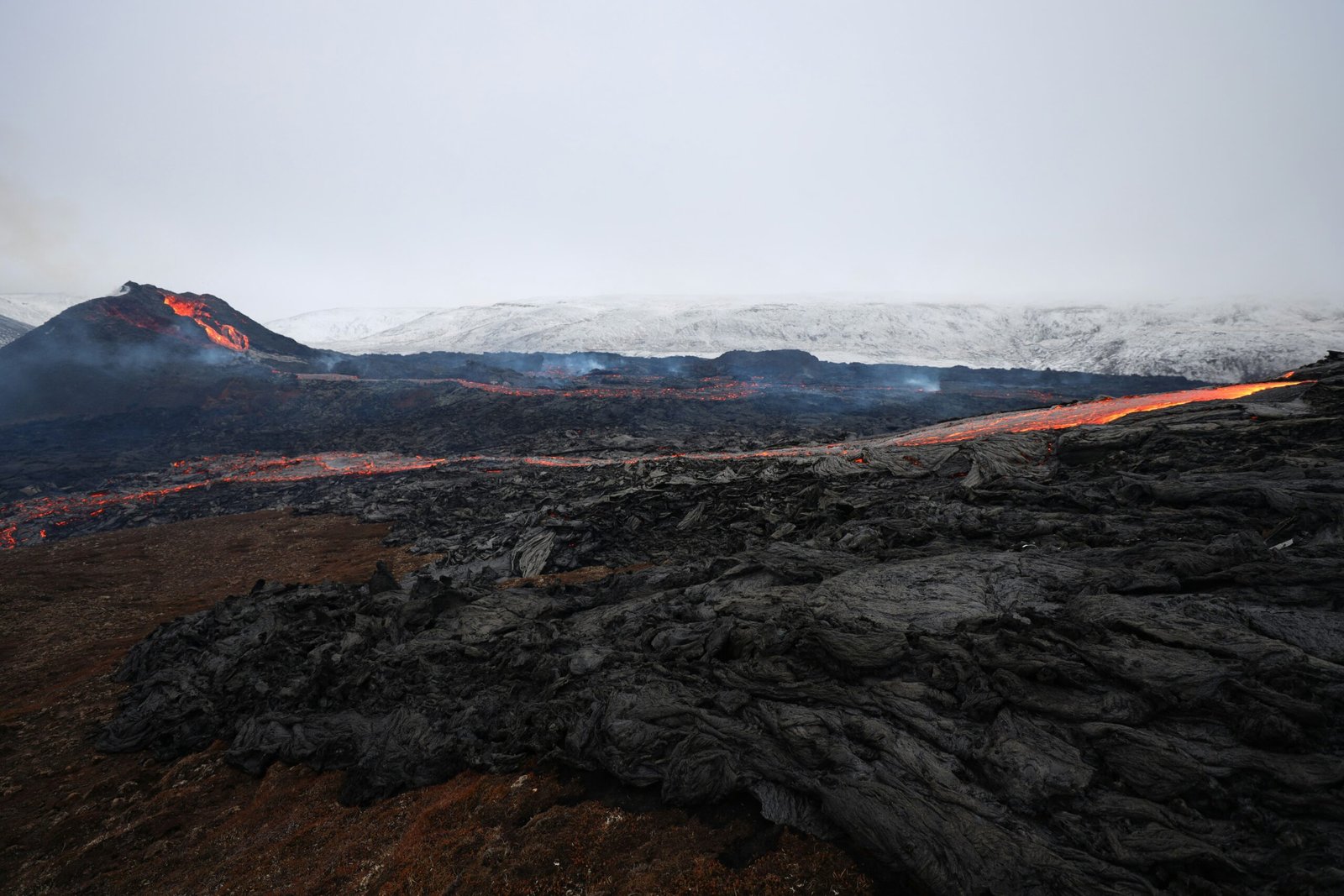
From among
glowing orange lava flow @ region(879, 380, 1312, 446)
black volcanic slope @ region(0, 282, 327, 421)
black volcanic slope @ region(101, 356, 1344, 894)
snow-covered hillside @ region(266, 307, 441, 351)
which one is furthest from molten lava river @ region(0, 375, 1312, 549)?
snow-covered hillside @ region(266, 307, 441, 351)

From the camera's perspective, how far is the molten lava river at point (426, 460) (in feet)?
67.8

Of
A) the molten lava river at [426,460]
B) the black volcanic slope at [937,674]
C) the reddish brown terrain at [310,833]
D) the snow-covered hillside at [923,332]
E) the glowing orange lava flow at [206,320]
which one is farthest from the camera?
the snow-covered hillside at [923,332]

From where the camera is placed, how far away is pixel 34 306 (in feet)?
482

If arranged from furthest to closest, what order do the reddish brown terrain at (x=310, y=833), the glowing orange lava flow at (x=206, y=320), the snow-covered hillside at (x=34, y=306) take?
the snow-covered hillside at (x=34, y=306) < the glowing orange lava flow at (x=206, y=320) < the reddish brown terrain at (x=310, y=833)

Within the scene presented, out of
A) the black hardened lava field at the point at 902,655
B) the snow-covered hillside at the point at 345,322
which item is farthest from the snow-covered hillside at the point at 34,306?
the black hardened lava field at the point at 902,655

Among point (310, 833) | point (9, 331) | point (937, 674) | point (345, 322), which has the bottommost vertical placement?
point (310, 833)

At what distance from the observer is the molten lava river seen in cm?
2067

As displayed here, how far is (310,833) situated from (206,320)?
6388 cm

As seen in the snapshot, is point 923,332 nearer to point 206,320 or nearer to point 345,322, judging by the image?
point 206,320

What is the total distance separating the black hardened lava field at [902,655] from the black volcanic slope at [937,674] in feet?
0.10

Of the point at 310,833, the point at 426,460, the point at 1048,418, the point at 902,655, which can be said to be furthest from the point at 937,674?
the point at 426,460

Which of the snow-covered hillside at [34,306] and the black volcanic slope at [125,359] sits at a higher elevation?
the snow-covered hillside at [34,306]

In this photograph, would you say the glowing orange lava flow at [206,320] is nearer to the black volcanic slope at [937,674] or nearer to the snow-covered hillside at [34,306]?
the black volcanic slope at [937,674]

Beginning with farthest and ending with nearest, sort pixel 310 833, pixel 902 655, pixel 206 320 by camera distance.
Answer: pixel 206 320
pixel 902 655
pixel 310 833
